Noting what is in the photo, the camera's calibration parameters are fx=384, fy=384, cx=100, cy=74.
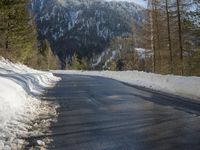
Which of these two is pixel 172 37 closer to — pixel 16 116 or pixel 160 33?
pixel 160 33

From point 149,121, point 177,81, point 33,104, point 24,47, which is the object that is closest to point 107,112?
point 149,121

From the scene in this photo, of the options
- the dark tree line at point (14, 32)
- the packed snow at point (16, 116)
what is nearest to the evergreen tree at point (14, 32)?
the dark tree line at point (14, 32)

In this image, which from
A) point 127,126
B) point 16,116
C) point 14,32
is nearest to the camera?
point 127,126

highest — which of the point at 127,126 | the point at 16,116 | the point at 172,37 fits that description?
the point at 172,37

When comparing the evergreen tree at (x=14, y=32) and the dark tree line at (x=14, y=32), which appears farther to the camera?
the evergreen tree at (x=14, y=32)

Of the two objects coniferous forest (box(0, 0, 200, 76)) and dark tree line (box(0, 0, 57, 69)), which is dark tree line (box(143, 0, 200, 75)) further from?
dark tree line (box(0, 0, 57, 69))

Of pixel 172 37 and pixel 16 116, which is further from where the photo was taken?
pixel 172 37

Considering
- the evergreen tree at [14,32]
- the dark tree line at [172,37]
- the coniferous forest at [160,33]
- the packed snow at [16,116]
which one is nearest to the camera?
the packed snow at [16,116]

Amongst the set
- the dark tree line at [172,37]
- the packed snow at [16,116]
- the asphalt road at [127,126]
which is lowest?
the asphalt road at [127,126]

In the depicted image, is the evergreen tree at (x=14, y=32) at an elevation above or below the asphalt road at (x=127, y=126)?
above

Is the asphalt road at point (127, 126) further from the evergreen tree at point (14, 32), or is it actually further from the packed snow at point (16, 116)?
the evergreen tree at point (14, 32)

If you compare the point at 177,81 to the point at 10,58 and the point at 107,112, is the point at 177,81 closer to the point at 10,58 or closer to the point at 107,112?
the point at 107,112

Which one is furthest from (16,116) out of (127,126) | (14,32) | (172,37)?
(172,37)

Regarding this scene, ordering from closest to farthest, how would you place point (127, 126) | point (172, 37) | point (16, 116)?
point (127, 126), point (16, 116), point (172, 37)
